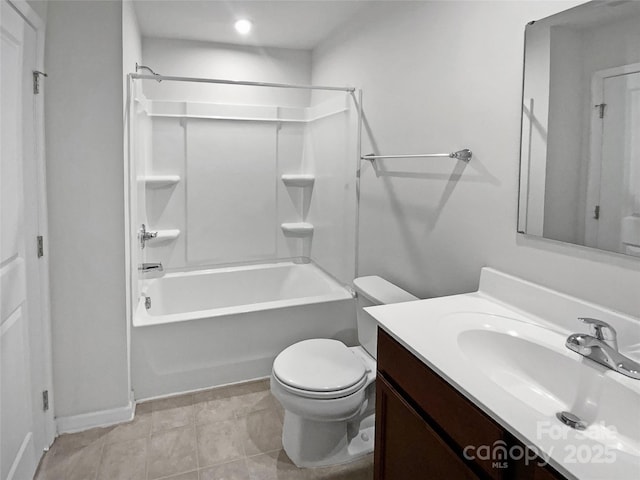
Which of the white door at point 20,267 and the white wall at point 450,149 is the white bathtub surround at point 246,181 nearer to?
the white wall at point 450,149

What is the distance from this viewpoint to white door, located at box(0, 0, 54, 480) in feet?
4.77

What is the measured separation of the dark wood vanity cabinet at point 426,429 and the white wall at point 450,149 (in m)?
0.58

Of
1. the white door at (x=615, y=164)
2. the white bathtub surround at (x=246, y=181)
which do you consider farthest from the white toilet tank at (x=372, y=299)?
the white door at (x=615, y=164)

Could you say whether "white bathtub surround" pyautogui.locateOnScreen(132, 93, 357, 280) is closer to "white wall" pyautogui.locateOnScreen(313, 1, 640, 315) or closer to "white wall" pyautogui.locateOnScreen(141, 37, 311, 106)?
"white wall" pyautogui.locateOnScreen(141, 37, 311, 106)

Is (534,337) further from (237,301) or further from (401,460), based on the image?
(237,301)

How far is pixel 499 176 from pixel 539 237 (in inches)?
11.5

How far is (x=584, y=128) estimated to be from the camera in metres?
1.25

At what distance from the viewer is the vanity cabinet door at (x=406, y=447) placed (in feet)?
3.38

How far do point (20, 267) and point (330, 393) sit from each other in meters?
1.34

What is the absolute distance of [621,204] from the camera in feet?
3.80

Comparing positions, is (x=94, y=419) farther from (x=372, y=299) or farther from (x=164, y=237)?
(x=372, y=299)

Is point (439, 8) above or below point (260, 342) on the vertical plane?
above

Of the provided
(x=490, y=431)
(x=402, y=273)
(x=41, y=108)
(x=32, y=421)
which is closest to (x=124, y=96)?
(x=41, y=108)

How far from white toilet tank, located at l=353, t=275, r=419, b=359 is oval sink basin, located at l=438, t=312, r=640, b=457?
24.3 inches
